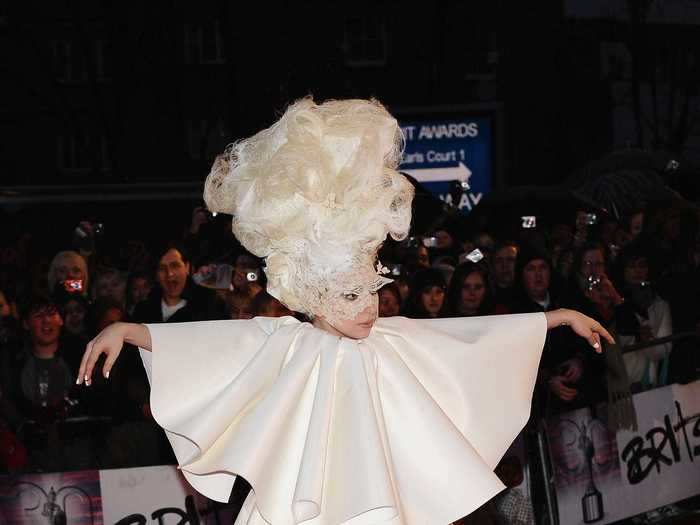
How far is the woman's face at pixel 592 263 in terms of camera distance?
7.98m

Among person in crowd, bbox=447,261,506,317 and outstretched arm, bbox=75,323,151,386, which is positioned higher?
outstretched arm, bbox=75,323,151,386

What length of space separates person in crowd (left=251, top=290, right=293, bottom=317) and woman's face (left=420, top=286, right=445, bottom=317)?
1.11m

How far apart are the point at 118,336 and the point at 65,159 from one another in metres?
23.7

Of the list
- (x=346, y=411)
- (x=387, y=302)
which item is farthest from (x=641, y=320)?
(x=346, y=411)

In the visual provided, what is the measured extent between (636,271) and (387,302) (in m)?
2.05

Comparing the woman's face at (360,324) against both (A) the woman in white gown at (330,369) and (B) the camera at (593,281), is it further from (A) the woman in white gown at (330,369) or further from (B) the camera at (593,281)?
(B) the camera at (593,281)

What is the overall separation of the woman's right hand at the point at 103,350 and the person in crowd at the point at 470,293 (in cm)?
381

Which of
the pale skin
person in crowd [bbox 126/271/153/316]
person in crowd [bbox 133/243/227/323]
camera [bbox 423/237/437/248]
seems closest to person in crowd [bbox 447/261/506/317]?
camera [bbox 423/237/437/248]

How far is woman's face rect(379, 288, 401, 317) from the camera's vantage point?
7383mm

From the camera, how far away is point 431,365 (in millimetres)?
4191

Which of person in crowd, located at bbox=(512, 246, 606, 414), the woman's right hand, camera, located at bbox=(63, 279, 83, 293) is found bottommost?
person in crowd, located at bbox=(512, 246, 606, 414)

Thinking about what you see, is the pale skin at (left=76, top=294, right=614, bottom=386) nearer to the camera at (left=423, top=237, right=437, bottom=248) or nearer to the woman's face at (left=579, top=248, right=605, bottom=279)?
the woman's face at (left=579, top=248, right=605, bottom=279)

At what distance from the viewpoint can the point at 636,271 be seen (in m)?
8.41

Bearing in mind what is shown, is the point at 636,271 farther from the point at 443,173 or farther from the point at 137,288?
the point at 443,173
